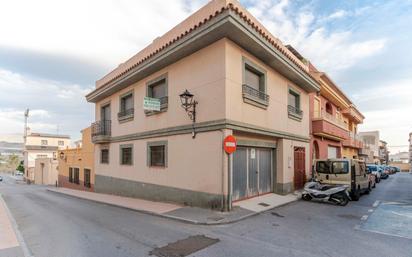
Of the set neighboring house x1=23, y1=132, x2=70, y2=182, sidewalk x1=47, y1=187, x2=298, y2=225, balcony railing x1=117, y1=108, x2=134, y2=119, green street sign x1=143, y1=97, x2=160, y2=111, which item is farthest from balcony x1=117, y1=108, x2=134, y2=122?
neighboring house x1=23, y1=132, x2=70, y2=182

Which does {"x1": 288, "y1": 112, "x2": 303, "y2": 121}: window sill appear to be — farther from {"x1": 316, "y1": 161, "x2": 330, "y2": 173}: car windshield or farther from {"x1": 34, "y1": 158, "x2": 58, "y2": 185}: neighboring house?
{"x1": 34, "y1": 158, "x2": 58, "y2": 185}: neighboring house

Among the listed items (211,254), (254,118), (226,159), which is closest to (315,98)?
(254,118)

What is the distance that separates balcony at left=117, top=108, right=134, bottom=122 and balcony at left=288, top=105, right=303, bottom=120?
28.0 feet

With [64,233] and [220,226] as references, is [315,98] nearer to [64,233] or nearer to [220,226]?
[220,226]

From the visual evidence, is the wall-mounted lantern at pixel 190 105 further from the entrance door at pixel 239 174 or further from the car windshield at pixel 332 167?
the car windshield at pixel 332 167

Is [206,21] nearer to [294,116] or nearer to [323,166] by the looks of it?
[294,116]

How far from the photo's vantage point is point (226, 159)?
8.36 m

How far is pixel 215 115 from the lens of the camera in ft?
28.5

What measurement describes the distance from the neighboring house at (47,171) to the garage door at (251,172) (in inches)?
1423

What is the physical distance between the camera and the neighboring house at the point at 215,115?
336 inches

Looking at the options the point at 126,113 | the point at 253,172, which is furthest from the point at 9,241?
the point at 126,113

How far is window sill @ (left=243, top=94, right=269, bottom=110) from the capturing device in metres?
9.39

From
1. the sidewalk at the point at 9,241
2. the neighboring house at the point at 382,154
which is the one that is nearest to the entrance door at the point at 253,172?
the sidewalk at the point at 9,241

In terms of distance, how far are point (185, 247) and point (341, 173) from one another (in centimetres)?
892
